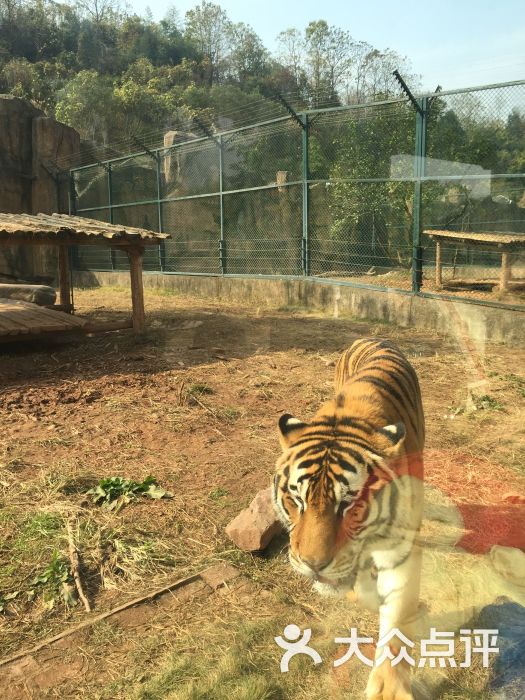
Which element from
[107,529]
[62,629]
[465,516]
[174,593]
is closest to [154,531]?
[107,529]

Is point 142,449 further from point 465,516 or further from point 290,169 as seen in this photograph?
point 290,169

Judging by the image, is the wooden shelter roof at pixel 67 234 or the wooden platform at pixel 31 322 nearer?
the wooden platform at pixel 31 322

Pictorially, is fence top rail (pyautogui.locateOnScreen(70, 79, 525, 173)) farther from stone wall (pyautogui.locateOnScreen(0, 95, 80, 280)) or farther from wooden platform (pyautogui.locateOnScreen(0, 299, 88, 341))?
wooden platform (pyautogui.locateOnScreen(0, 299, 88, 341))

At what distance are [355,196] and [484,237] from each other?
10.3 ft

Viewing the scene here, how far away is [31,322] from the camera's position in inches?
294

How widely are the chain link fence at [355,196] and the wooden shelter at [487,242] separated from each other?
18mm

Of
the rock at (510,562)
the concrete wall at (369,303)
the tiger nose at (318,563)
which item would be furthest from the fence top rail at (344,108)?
the tiger nose at (318,563)

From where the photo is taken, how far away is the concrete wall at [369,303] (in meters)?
7.14

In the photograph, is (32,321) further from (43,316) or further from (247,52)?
(247,52)

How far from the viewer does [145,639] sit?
2277mm

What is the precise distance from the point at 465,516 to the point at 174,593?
4.15 ft

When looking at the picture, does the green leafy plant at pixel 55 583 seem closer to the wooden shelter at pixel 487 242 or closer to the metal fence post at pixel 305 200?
the wooden shelter at pixel 487 242

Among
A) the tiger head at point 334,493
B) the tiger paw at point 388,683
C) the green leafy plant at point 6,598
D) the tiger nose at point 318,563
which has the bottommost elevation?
the green leafy plant at point 6,598

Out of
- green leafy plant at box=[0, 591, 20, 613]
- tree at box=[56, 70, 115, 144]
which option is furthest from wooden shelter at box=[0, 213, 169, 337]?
tree at box=[56, 70, 115, 144]
